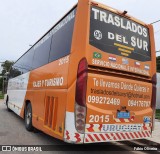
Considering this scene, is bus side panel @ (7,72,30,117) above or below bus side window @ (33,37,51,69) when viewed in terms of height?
below

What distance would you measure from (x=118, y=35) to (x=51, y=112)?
257cm

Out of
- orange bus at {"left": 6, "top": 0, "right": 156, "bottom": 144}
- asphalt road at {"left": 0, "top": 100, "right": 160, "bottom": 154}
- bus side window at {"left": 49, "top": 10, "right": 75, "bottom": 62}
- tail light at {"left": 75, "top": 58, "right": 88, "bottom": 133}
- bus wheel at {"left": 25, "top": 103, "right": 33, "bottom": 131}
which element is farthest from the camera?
bus wheel at {"left": 25, "top": 103, "right": 33, "bottom": 131}

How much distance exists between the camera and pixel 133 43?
23.2ft

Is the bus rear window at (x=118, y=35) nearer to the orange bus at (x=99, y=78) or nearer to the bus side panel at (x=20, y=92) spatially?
the orange bus at (x=99, y=78)

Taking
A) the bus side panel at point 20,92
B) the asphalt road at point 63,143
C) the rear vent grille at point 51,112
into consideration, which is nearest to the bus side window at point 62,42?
the rear vent grille at point 51,112

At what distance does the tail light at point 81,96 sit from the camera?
5.88m

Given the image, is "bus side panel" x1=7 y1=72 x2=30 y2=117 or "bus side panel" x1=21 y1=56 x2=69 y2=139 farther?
"bus side panel" x1=7 y1=72 x2=30 y2=117

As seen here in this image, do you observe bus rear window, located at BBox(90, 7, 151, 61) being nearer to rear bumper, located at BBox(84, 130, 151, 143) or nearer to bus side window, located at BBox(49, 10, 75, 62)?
bus side window, located at BBox(49, 10, 75, 62)

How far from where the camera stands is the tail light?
5879 millimetres

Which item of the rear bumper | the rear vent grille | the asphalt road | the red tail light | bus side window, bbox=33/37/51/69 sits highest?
bus side window, bbox=33/37/51/69

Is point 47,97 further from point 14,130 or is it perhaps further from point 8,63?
point 8,63

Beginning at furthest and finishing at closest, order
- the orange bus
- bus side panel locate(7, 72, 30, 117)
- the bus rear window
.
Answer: bus side panel locate(7, 72, 30, 117), the bus rear window, the orange bus

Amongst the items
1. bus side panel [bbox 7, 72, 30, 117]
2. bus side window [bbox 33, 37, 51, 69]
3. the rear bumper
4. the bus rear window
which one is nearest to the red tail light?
the bus rear window

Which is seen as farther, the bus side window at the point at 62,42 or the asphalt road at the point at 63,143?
the asphalt road at the point at 63,143
